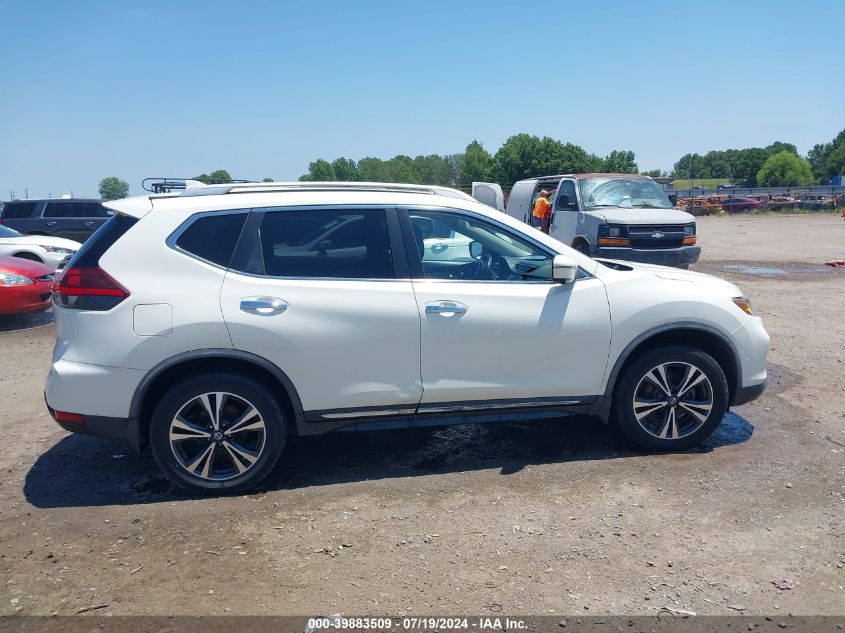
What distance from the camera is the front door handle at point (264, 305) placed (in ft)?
13.6

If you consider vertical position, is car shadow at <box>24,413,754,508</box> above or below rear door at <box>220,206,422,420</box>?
below

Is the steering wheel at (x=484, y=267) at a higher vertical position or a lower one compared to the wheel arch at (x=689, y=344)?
higher

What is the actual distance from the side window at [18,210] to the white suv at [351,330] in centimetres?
1648

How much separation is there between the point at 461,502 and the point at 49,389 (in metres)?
2.61

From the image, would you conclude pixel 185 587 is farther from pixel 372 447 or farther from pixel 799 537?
pixel 799 537

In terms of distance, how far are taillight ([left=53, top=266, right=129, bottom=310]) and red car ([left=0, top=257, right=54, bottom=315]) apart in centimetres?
626

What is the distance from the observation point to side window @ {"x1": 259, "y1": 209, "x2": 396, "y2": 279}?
14.2 feet

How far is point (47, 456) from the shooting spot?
A: 5039 millimetres

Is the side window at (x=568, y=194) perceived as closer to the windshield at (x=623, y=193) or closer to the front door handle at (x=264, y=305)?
the windshield at (x=623, y=193)

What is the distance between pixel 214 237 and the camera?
429 cm

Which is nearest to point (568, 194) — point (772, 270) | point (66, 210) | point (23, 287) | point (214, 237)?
point (772, 270)

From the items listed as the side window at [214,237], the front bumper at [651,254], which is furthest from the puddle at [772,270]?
the side window at [214,237]

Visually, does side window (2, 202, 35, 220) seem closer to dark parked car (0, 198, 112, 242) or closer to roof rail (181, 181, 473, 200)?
dark parked car (0, 198, 112, 242)

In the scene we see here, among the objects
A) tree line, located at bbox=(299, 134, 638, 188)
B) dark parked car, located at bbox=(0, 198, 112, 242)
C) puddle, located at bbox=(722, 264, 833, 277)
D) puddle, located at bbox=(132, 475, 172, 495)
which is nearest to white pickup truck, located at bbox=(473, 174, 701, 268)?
puddle, located at bbox=(722, 264, 833, 277)
